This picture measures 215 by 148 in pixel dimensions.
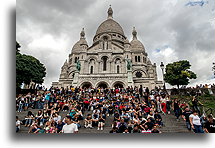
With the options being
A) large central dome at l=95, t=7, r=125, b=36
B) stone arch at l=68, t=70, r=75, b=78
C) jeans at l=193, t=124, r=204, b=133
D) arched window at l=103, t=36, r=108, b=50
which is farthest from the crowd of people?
large central dome at l=95, t=7, r=125, b=36

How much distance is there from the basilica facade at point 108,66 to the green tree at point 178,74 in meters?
2.77

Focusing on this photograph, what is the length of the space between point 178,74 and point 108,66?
39.3 ft

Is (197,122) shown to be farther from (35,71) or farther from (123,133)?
(35,71)

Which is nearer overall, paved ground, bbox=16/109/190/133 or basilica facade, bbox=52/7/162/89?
paved ground, bbox=16/109/190/133

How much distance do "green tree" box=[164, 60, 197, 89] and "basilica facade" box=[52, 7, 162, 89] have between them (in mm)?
2766

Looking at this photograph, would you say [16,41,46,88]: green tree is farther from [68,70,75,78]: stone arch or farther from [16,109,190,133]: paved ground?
[68,70,75,78]: stone arch

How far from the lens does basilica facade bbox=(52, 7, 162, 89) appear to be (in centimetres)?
2333

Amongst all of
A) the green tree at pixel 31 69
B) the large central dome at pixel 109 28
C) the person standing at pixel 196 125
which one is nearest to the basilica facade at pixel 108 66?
the large central dome at pixel 109 28

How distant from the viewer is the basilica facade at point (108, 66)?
76.5 ft

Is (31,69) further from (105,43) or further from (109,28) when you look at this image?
(109,28)

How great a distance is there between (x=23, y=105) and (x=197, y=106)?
1054 cm

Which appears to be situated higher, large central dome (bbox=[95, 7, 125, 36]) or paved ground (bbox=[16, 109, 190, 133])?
large central dome (bbox=[95, 7, 125, 36])

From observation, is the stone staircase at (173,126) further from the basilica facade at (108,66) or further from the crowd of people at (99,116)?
the basilica facade at (108,66)

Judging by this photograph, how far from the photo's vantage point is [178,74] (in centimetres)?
2577
